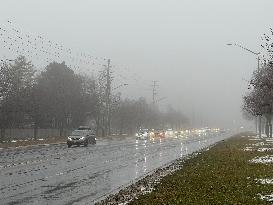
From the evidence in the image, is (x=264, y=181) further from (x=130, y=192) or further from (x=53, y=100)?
(x=53, y=100)

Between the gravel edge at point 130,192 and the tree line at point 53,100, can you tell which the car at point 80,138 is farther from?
the gravel edge at point 130,192

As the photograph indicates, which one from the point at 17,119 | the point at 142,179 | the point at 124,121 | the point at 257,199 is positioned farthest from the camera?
the point at 124,121

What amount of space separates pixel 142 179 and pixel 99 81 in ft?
255

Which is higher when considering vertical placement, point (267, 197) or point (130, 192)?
point (267, 197)

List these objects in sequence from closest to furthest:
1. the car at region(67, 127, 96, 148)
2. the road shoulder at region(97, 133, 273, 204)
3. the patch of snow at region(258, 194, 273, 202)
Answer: the patch of snow at region(258, 194, 273, 202) < the road shoulder at region(97, 133, 273, 204) < the car at region(67, 127, 96, 148)

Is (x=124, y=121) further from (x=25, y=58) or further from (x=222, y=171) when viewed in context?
(x=222, y=171)

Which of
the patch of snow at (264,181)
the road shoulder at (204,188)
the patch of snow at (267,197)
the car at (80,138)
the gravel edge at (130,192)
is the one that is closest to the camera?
the patch of snow at (267,197)

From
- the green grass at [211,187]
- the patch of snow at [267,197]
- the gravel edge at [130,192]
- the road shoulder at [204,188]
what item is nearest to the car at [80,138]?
the green grass at [211,187]

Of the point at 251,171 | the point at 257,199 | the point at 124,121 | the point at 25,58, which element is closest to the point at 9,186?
the point at 257,199

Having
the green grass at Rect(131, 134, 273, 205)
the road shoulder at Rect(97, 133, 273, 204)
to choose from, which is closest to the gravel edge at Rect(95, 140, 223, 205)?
the road shoulder at Rect(97, 133, 273, 204)

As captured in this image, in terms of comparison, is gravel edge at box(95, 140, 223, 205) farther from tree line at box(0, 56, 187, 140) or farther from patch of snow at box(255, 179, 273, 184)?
tree line at box(0, 56, 187, 140)

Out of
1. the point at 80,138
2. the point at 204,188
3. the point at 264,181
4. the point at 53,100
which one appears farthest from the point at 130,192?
the point at 53,100

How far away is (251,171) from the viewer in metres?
20.5

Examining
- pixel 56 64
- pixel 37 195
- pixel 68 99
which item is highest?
pixel 56 64
